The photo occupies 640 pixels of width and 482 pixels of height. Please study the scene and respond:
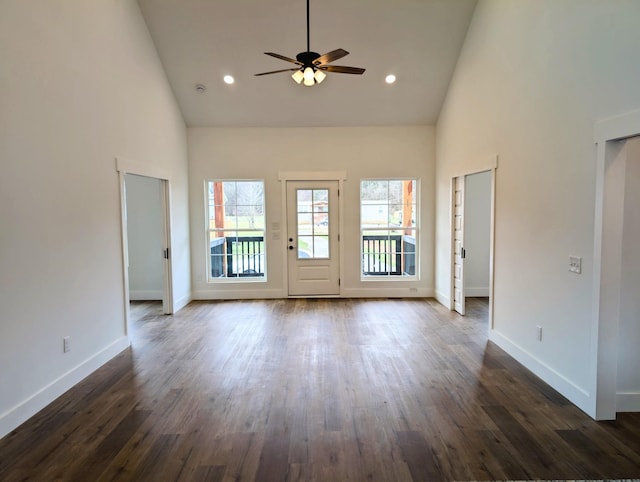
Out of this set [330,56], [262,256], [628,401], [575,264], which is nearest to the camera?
[628,401]

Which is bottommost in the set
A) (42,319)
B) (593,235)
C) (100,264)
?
(42,319)

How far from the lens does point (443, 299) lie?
19.3ft

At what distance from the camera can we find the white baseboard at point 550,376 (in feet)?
8.90

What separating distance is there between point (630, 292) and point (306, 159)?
187 inches

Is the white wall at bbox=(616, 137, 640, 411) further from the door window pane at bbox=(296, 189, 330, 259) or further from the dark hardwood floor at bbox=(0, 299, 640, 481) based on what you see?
the door window pane at bbox=(296, 189, 330, 259)

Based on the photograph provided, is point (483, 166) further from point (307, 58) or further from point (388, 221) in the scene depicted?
point (307, 58)

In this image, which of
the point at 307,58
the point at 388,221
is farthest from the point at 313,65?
the point at 388,221

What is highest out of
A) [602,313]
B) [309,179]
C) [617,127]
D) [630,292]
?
[309,179]

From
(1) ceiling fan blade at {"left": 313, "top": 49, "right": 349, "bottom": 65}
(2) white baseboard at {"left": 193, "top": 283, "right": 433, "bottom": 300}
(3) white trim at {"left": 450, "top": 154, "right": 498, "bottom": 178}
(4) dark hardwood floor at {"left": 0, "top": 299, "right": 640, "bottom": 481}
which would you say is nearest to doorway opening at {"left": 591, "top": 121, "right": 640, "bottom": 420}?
(4) dark hardwood floor at {"left": 0, "top": 299, "right": 640, "bottom": 481}

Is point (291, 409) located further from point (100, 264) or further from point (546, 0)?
point (546, 0)

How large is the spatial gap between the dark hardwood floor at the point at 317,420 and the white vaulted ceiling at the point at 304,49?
3.68m

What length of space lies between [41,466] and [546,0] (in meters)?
5.05

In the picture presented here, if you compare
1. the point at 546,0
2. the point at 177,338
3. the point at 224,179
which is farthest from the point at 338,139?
the point at 177,338

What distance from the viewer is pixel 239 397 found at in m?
2.97
